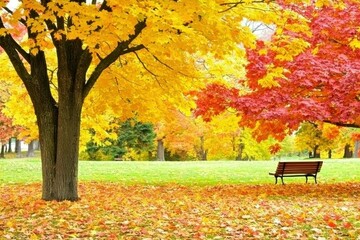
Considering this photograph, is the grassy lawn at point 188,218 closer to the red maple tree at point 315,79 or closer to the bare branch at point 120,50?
the red maple tree at point 315,79

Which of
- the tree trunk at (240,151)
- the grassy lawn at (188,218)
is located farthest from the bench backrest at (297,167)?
the tree trunk at (240,151)

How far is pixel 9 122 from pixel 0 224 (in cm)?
3515

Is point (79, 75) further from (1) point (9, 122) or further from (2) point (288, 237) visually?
(1) point (9, 122)

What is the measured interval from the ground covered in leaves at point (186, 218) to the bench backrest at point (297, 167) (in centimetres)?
316

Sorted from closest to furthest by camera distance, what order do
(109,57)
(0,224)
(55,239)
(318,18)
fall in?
(55,239) → (0,224) → (109,57) → (318,18)

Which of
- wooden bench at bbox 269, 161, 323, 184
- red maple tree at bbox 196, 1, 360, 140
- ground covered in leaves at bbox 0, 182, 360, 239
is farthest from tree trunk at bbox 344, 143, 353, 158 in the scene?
ground covered in leaves at bbox 0, 182, 360, 239

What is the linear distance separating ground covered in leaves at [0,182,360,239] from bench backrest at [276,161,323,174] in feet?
10.4

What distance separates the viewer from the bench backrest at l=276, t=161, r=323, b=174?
14680 millimetres

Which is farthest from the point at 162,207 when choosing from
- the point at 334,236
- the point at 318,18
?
the point at 318,18

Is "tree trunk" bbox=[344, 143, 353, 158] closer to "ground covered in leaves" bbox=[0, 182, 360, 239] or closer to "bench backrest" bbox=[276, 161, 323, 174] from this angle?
"bench backrest" bbox=[276, 161, 323, 174]

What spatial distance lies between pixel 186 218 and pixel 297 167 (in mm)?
7740

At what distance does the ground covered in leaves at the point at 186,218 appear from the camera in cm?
665

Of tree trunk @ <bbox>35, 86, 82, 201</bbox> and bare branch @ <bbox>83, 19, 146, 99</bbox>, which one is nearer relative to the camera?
bare branch @ <bbox>83, 19, 146, 99</bbox>

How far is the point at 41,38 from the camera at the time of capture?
8.78 m
